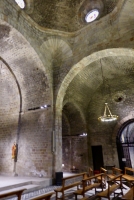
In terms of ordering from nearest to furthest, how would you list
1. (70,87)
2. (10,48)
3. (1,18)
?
(1,18) < (10,48) < (70,87)

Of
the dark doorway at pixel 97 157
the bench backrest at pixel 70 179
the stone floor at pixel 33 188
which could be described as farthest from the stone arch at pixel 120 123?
the stone floor at pixel 33 188

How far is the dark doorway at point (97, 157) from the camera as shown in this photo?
35.9ft

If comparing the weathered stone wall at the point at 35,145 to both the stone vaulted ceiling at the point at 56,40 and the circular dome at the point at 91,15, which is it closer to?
the stone vaulted ceiling at the point at 56,40

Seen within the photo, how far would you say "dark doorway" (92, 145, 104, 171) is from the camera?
1094cm

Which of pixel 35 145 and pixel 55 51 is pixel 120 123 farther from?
pixel 55 51

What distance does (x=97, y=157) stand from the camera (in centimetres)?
1114

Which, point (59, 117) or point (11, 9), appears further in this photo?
point (59, 117)

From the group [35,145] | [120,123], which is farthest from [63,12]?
[120,123]

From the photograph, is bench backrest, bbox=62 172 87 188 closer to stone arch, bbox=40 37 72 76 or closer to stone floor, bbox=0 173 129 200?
stone floor, bbox=0 173 129 200

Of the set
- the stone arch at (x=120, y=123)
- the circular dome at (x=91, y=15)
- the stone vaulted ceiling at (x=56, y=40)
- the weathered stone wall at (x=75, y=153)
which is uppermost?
the circular dome at (x=91, y=15)

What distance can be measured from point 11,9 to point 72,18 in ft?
11.4

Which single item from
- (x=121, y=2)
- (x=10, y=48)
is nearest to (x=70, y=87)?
(x=10, y=48)

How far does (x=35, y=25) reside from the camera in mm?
7711

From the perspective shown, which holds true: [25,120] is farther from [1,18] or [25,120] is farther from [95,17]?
[95,17]
